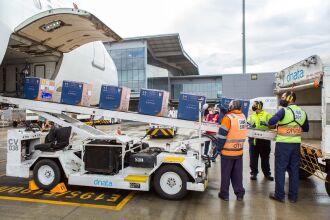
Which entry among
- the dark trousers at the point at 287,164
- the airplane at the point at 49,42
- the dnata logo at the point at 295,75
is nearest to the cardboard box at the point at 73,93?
the airplane at the point at 49,42

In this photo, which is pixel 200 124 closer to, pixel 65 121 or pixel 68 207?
pixel 68 207

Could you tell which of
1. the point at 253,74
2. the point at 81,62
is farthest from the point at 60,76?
the point at 253,74

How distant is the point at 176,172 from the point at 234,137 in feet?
4.62

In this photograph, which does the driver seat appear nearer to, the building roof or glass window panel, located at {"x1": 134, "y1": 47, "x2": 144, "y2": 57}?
the building roof

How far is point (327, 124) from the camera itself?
5.41 meters

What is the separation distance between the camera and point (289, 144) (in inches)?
235

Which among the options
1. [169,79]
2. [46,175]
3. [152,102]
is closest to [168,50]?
[169,79]

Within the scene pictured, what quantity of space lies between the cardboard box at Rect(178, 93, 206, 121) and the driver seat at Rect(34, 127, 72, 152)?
2859mm

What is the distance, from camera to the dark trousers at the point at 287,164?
5.99 metres

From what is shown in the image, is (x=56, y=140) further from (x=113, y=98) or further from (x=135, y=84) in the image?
(x=135, y=84)

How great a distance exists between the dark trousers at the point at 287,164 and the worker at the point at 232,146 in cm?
75

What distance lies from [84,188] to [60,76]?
141 inches

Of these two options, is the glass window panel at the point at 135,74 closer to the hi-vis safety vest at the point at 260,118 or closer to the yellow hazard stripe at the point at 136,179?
the hi-vis safety vest at the point at 260,118

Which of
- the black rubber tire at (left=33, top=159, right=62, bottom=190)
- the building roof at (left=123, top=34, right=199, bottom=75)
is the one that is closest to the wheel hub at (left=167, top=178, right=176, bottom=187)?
the black rubber tire at (left=33, top=159, right=62, bottom=190)
